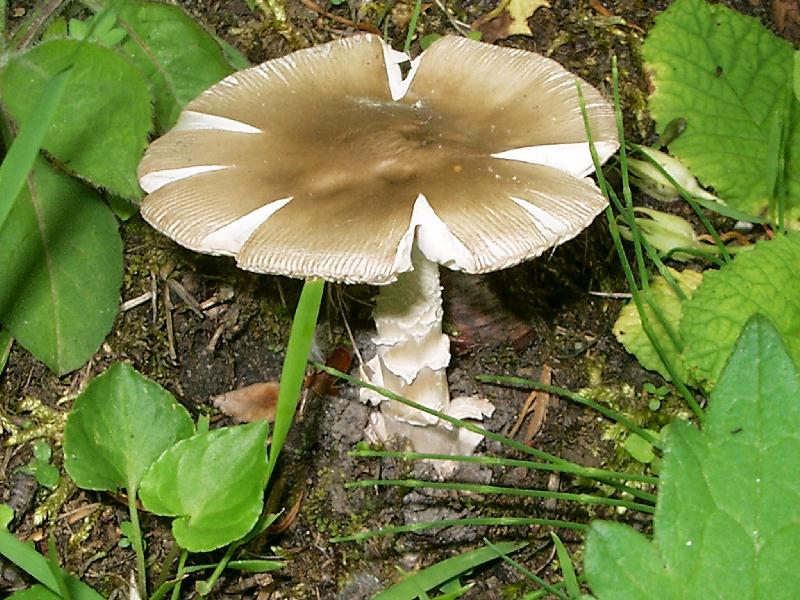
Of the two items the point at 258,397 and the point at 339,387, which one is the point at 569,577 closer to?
the point at 339,387

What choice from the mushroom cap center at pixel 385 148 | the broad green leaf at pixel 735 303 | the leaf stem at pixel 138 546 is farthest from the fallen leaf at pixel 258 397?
the broad green leaf at pixel 735 303

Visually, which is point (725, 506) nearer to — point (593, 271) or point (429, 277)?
point (429, 277)

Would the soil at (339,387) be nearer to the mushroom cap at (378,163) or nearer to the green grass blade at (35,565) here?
the green grass blade at (35,565)

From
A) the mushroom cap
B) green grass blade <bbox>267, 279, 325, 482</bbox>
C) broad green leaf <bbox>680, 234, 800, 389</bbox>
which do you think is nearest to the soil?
broad green leaf <bbox>680, 234, 800, 389</bbox>

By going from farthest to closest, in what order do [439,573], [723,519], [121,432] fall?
[439,573] → [121,432] → [723,519]

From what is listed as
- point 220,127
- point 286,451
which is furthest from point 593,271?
point 220,127

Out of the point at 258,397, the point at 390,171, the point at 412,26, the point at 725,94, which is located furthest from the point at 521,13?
the point at 258,397

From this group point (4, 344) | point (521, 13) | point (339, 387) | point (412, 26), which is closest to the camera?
point (4, 344)
